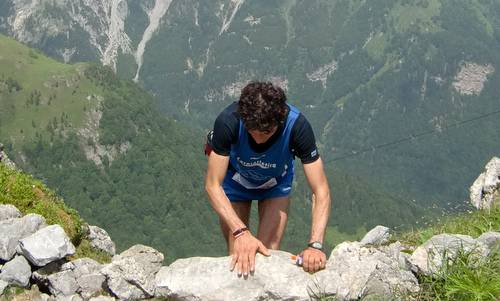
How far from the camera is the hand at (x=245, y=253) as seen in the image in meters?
8.38

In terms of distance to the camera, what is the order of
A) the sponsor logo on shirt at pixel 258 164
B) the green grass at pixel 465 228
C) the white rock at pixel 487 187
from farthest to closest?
the white rock at pixel 487 187 < the green grass at pixel 465 228 < the sponsor logo on shirt at pixel 258 164

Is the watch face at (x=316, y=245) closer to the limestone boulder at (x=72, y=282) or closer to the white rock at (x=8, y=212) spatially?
the limestone boulder at (x=72, y=282)

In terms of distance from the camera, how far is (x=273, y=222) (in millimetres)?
10906

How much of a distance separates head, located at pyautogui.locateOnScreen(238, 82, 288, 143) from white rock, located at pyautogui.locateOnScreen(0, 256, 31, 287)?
13.1ft

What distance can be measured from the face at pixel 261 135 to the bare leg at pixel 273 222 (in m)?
2.15

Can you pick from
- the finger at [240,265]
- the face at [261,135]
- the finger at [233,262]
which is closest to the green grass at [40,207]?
the finger at [233,262]

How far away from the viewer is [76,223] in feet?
47.0

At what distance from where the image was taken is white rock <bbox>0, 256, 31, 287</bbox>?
907 centimetres

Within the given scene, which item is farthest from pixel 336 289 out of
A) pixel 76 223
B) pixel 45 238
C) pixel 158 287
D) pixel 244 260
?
pixel 76 223

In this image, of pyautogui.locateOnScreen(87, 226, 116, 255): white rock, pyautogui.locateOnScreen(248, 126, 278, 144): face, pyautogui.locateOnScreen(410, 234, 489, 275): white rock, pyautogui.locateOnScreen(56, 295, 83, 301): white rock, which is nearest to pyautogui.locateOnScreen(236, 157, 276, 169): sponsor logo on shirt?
pyautogui.locateOnScreen(248, 126, 278, 144): face

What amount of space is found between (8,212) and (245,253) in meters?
4.95

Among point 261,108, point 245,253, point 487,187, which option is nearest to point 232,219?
point 245,253

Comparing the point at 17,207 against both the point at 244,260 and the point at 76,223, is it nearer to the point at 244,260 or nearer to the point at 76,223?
the point at 76,223

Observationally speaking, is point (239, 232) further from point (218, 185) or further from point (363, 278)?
point (363, 278)
